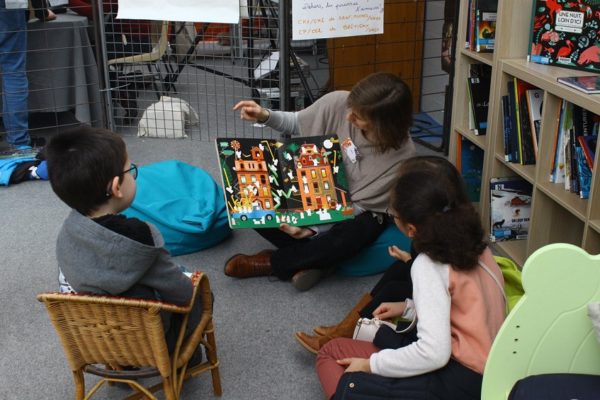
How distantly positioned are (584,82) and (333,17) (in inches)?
50.3

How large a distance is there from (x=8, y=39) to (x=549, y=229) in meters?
2.65

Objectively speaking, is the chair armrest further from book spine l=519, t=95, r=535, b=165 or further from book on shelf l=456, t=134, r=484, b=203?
book on shelf l=456, t=134, r=484, b=203

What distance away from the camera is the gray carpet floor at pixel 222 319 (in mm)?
1992

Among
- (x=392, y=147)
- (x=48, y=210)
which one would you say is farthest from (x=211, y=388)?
(x=48, y=210)

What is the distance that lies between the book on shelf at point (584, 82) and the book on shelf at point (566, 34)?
119mm

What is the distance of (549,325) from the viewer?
1260mm

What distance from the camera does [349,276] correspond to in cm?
255

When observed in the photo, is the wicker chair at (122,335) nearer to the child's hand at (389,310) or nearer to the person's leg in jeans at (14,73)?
the child's hand at (389,310)

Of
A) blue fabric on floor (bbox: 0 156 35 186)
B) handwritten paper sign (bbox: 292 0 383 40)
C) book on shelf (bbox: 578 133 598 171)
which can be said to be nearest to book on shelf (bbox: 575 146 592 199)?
book on shelf (bbox: 578 133 598 171)

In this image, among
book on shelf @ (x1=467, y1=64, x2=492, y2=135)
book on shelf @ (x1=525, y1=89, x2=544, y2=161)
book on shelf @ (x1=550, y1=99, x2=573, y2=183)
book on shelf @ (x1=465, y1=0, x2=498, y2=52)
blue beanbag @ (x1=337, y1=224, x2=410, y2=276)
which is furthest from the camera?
book on shelf @ (x1=467, y1=64, x2=492, y2=135)

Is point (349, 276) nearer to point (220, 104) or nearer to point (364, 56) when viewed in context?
point (364, 56)

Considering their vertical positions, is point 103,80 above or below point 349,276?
above

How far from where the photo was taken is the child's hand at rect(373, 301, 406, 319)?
187 cm

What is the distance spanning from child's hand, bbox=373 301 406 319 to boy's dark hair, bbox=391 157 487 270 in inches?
15.0
